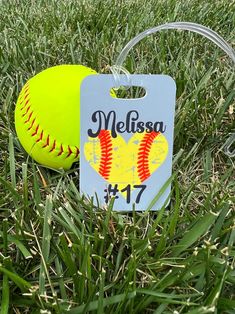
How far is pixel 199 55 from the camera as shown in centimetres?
162

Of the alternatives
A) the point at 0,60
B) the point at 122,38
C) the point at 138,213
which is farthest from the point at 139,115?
the point at 122,38

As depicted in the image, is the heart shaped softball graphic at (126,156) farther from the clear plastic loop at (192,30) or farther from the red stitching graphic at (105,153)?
the clear plastic loop at (192,30)

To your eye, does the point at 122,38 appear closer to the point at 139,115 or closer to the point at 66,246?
the point at 139,115

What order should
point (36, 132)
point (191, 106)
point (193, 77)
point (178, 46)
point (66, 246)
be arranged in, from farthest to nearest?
point (178, 46)
point (193, 77)
point (191, 106)
point (36, 132)
point (66, 246)

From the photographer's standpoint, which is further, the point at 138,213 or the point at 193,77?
the point at 193,77

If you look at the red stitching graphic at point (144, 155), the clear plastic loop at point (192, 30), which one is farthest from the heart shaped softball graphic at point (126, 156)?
the clear plastic loop at point (192, 30)

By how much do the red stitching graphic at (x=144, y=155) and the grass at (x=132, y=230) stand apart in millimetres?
63

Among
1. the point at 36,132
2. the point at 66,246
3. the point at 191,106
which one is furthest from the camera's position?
the point at 191,106

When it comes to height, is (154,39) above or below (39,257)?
above

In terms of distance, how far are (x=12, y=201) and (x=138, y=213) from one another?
243 mm

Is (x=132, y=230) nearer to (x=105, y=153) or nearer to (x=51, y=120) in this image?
(x=105, y=153)

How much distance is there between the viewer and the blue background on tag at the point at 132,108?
0.97m

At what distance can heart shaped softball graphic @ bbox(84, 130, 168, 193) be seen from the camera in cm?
99

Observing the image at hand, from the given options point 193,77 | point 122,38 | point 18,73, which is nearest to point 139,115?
point 193,77
